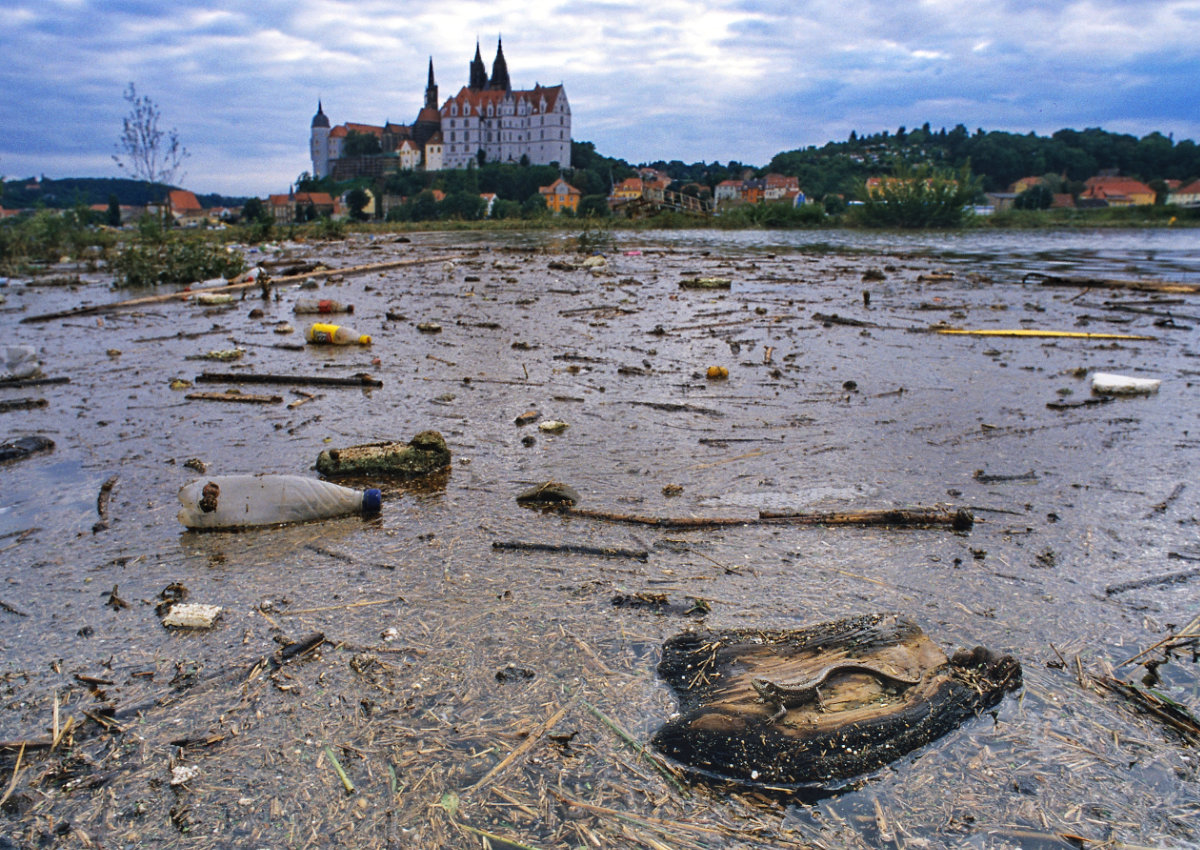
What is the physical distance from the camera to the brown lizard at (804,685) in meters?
1.86

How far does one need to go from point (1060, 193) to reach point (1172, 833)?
107895 mm

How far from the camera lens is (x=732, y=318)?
8539 millimetres

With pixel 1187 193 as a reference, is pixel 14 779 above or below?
below

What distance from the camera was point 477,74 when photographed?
439 ft

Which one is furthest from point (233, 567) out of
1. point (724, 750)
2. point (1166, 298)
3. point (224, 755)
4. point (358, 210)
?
point (358, 210)

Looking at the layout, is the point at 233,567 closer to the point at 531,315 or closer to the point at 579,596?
the point at 579,596

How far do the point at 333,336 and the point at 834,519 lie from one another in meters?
5.59

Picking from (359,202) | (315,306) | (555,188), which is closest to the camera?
(315,306)

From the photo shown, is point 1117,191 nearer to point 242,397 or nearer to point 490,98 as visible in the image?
point 490,98

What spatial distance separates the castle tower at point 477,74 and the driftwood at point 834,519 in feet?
481

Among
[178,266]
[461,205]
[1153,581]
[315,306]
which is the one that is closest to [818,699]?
[1153,581]

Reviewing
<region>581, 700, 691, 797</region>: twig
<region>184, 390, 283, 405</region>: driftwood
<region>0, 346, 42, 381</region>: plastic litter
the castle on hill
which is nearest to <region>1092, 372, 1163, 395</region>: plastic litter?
<region>581, 700, 691, 797</region>: twig

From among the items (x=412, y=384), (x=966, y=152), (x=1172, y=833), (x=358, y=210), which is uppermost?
(x=966, y=152)

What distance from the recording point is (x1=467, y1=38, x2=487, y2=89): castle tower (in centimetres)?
13300
